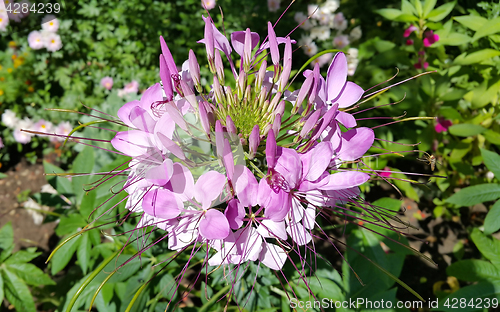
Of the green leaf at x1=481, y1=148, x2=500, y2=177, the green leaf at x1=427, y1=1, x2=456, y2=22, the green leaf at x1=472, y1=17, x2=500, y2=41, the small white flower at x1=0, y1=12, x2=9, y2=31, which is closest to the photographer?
the green leaf at x1=481, y1=148, x2=500, y2=177

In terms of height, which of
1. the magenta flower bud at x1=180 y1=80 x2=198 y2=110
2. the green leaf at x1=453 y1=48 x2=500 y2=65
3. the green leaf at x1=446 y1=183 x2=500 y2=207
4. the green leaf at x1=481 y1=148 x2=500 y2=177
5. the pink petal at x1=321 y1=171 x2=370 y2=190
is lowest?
the green leaf at x1=446 y1=183 x2=500 y2=207

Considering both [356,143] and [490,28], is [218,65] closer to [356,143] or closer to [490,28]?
[356,143]

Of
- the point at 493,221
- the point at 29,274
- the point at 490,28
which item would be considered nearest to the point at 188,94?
the point at 29,274

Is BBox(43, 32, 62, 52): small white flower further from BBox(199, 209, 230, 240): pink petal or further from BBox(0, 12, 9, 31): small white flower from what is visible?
BBox(199, 209, 230, 240): pink petal

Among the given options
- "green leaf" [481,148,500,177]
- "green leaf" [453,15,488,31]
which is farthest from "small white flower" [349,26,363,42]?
"green leaf" [481,148,500,177]

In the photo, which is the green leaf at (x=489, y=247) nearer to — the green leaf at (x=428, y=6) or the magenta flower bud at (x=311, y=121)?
the magenta flower bud at (x=311, y=121)

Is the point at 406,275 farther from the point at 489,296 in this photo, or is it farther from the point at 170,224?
the point at 170,224
